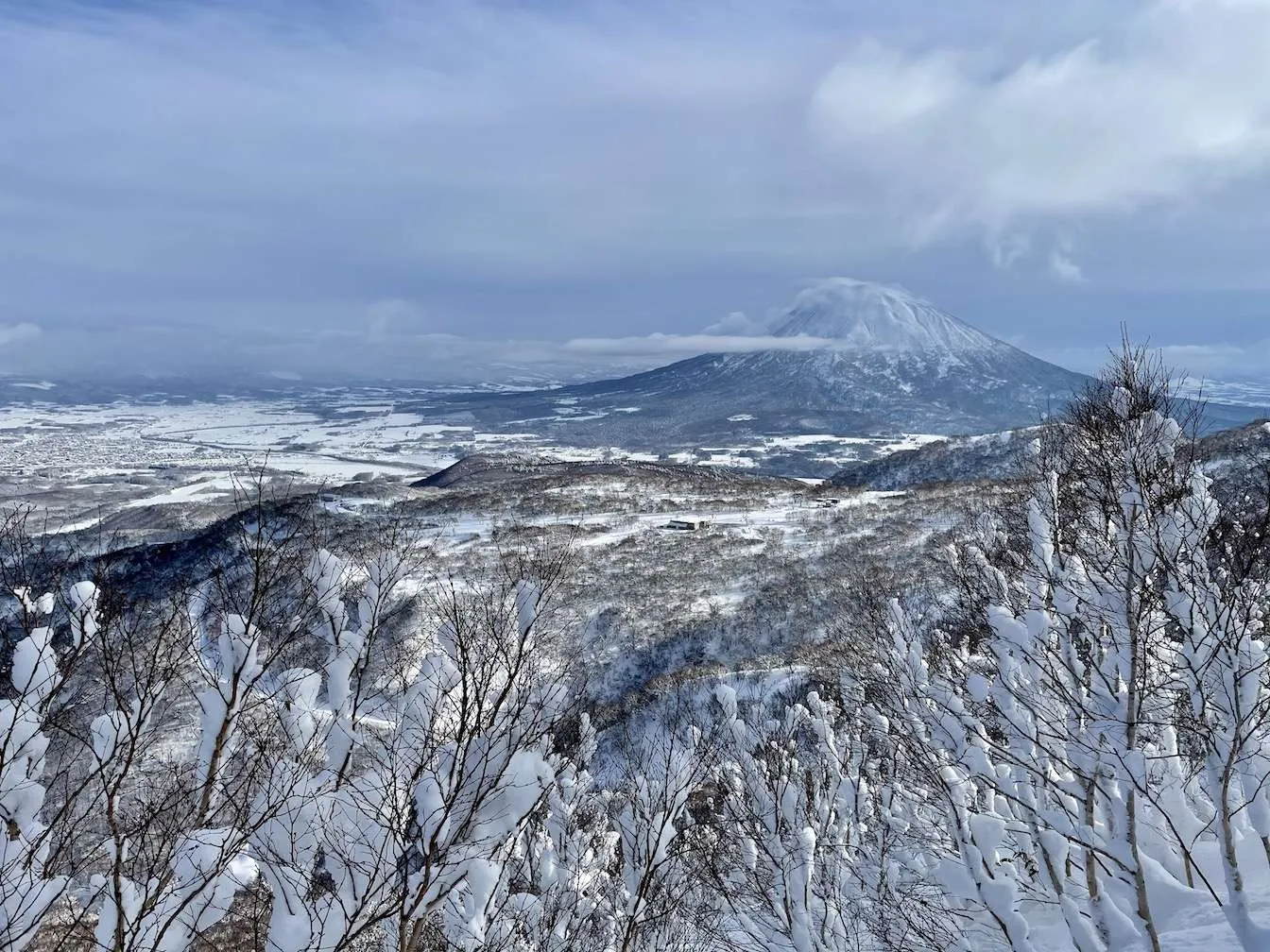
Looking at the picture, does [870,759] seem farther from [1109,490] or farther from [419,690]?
[419,690]

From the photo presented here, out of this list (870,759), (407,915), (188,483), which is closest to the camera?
(407,915)

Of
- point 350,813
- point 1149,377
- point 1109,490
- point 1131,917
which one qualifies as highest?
point 1149,377

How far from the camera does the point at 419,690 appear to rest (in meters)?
6.03

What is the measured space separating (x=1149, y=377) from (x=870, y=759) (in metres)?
14.8

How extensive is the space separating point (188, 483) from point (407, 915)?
497ft

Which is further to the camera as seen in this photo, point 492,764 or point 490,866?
point 492,764

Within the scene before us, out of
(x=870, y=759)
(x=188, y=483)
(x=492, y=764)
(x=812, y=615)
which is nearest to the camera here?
(x=492, y=764)

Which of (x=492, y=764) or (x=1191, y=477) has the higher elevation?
(x=1191, y=477)

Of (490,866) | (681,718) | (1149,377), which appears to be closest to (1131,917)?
(1149,377)

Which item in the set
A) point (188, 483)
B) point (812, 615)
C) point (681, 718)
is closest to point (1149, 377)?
point (681, 718)

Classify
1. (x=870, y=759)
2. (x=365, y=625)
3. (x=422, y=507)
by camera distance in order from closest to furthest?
(x=365, y=625) → (x=870, y=759) → (x=422, y=507)

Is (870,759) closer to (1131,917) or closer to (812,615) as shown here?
(1131,917)

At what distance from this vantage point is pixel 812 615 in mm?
38281

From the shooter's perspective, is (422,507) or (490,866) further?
(422,507)
